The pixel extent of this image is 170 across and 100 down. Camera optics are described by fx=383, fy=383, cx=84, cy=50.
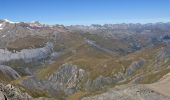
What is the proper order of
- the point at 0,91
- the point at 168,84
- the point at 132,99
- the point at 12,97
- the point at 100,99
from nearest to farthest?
1. the point at 0,91
2. the point at 12,97
3. the point at 132,99
4. the point at 100,99
5. the point at 168,84

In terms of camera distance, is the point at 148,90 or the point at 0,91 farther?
the point at 148,90

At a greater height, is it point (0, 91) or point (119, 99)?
point (0, 91)

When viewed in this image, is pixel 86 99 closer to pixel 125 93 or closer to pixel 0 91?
pixel 125 93

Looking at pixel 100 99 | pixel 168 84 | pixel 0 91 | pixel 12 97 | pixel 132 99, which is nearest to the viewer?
pixel 0 91

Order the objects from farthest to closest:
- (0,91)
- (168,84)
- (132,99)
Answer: (168,84) < (132,99) < (0,91)

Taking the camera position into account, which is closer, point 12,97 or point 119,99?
point 12,97

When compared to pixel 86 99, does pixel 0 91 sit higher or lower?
higher

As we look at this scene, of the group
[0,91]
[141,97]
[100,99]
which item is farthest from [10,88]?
[141,97]

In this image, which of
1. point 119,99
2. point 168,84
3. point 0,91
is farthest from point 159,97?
point 0,91

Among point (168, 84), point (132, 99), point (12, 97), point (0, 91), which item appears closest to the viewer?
point (0, 91)

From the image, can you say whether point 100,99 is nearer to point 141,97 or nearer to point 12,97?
point 141,97
